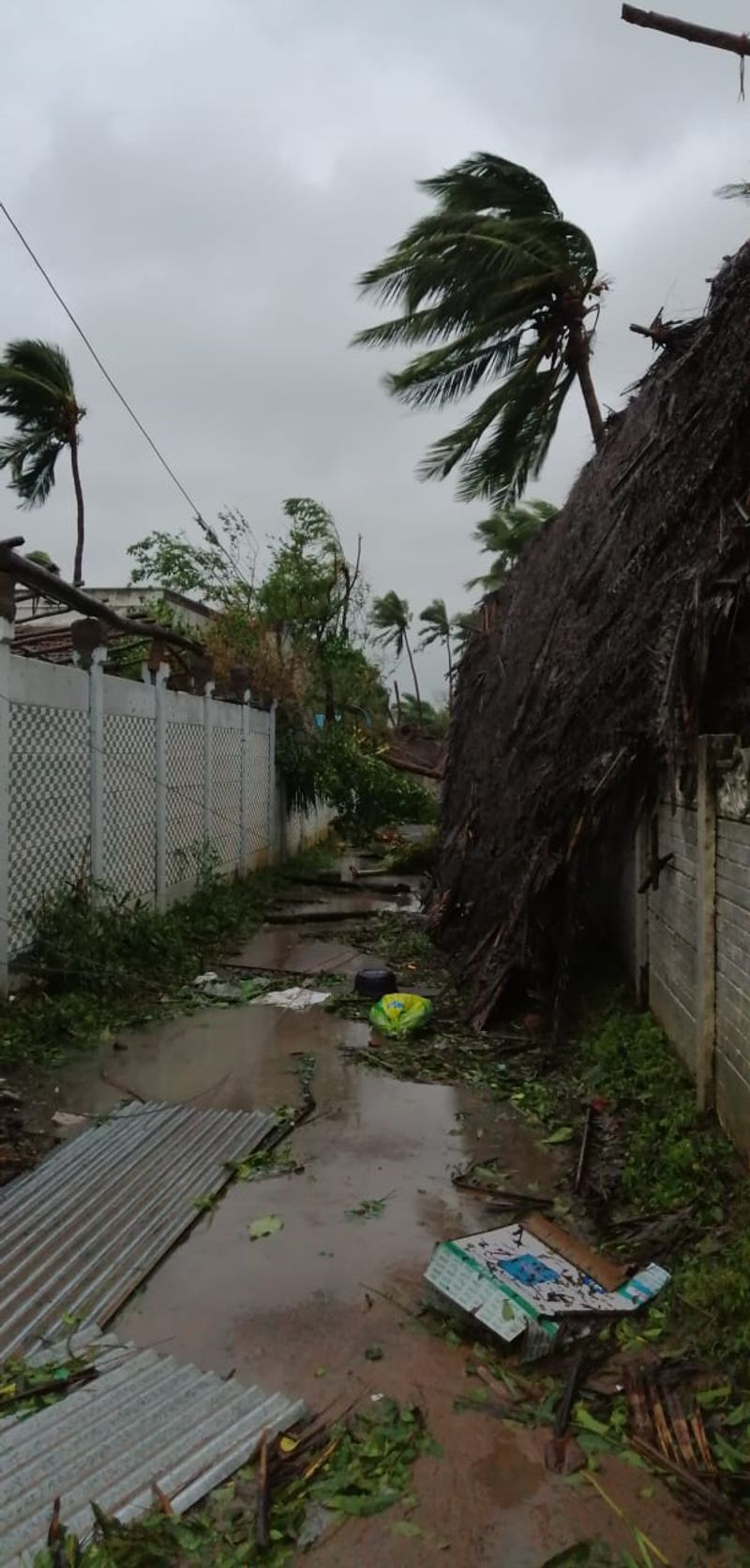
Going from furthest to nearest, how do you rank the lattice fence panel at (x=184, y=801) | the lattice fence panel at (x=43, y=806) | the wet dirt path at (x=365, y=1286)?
the lattice fence panel at (x=184, y=801) < the lattice fence panel at (x=43, y=806) < the wet dirt path at (x=365, y=1286)

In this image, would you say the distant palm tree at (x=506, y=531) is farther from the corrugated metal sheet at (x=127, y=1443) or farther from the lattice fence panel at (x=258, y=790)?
the corrugated metal sheet at (x=127, y=1443)

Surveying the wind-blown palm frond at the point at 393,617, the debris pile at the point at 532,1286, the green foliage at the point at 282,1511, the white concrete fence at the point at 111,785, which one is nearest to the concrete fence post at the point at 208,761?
the white concrete fence at the point at 111,785

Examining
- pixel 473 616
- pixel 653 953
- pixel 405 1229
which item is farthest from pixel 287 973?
pixel 473 616

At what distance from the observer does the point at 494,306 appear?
1007 cm

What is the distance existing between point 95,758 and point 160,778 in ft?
4.41

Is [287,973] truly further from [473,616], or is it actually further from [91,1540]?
[91,1540]

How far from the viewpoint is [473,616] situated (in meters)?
9.44

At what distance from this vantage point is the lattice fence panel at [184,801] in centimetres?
797

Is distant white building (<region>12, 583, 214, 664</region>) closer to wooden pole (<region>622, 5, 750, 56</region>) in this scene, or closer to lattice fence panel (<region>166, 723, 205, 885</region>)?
lattice fence panel (<region>166, 723, 205, 885</region>)

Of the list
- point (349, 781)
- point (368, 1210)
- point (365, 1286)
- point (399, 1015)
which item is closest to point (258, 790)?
point (349, 781)

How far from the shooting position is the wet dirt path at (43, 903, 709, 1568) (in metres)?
1.89

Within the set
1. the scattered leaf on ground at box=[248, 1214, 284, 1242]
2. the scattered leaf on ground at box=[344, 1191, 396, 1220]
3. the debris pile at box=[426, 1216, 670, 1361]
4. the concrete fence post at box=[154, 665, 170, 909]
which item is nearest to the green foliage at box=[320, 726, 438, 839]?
the concrete fence post at box=[154, 665, 170, 909]

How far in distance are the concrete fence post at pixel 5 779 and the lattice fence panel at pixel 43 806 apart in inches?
3.3

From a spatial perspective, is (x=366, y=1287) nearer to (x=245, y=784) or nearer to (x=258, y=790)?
(x=245, y=784)
